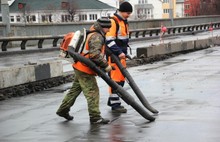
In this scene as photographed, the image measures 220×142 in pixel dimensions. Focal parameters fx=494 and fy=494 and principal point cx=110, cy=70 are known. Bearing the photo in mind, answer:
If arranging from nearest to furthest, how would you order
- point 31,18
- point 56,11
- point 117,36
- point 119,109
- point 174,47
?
point 119,109 → point 117,36 → point 174,47 → point 56,11 → point 31,18

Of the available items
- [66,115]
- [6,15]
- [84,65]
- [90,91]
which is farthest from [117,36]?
[6,15]

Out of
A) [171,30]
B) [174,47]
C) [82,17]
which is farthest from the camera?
[82,17]

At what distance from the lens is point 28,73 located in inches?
472

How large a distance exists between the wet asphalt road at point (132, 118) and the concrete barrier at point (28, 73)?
18.2 inches

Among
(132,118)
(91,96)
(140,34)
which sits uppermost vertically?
(91,96)

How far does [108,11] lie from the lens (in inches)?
3846

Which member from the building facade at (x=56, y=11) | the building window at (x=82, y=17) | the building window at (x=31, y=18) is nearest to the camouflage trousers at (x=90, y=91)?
the building facade at (x=56, y=11)

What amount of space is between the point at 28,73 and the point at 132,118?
14.5 feet

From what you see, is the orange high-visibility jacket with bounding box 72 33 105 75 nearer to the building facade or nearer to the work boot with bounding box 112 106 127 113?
the work boot with bounding box 112 106 127 113

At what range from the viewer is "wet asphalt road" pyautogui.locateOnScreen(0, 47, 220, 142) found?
7.01 m

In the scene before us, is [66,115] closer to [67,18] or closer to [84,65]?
[84,65]

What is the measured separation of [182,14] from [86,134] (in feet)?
429

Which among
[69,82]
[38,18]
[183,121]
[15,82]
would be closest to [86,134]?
[183,121]

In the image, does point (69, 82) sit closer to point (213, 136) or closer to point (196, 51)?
point (213, 136)
